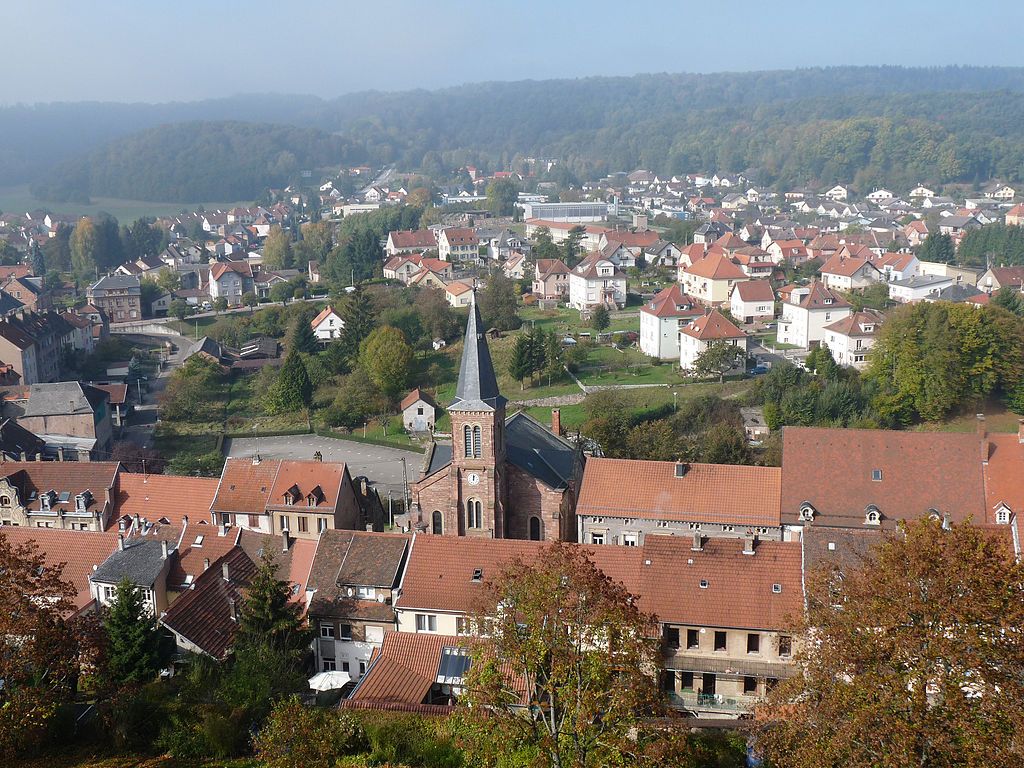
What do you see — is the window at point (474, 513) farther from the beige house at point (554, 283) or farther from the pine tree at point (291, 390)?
the beige house at point (554, 283)

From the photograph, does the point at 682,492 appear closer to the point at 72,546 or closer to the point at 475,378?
the point at 475,378

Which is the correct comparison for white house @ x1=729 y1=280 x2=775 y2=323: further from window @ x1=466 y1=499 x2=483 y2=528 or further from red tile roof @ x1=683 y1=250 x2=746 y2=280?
window @ x1=466 y1=499 x2=483 y2=528

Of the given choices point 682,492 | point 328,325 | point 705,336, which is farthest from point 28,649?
point 328,325

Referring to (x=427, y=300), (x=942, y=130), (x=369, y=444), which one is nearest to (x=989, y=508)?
(x=369, y=444)

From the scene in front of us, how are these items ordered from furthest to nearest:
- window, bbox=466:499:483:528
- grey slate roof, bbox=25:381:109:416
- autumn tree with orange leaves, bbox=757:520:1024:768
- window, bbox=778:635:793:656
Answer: grey slate roof, bbox=25:381:109:416
window, bbox=466:499:483:528
window, bbox=778:635:793:656
autumn tree with orange leaves, bbox=757:520:1024:768

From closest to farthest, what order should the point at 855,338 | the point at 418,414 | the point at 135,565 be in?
1. the point at 135,565
2. the point at 418,414
3. the point at 855,338

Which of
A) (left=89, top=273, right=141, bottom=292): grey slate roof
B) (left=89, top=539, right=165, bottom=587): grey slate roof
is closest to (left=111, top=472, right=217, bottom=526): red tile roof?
(left=89, top=539, right=165, bottom=587): grey slate roof
